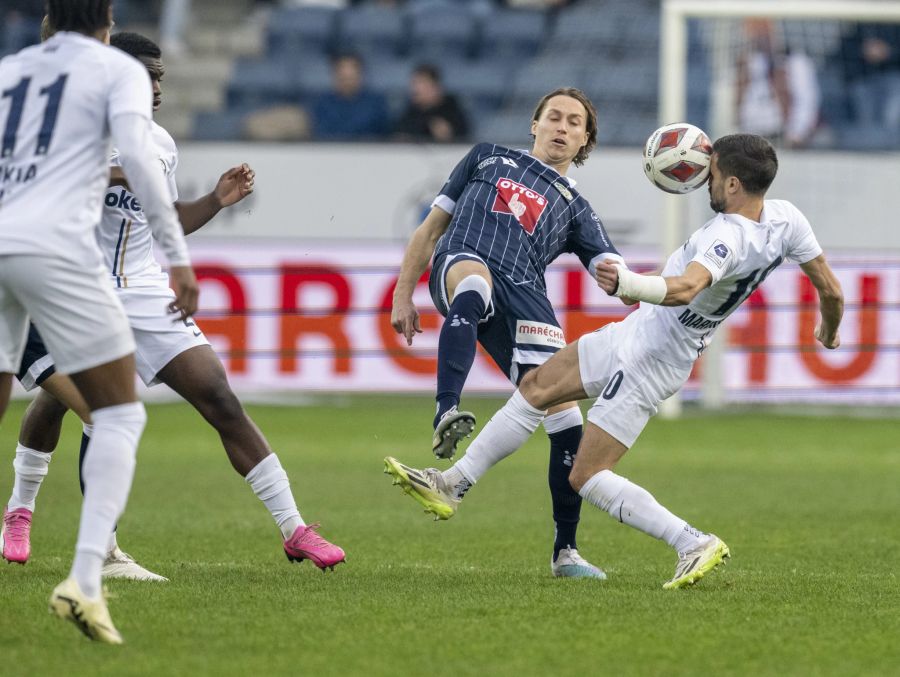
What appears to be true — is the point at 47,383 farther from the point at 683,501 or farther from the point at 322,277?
the point at 322,277

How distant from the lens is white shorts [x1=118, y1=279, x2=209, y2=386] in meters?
5.89

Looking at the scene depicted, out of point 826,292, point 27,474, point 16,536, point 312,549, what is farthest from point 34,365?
point 826,292

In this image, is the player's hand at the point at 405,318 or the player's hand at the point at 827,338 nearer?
the player's hand at the point at 827,338

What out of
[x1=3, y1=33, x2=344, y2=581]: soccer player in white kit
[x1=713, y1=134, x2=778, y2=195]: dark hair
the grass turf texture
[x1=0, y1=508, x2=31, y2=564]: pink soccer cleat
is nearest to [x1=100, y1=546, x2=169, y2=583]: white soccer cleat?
[x1=3, y1=33, x2=344, y2=581]: soccer player in white kit

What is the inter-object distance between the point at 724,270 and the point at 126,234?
241 centimetres

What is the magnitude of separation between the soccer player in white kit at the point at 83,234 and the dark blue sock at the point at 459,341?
1.72 m

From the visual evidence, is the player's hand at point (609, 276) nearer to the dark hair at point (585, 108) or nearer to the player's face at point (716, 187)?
the player's face at point (716, 187)

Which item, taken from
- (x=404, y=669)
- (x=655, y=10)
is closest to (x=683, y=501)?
(x=404, y=669)

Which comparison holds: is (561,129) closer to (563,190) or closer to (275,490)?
(563,190)

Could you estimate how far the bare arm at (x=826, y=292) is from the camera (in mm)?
6137

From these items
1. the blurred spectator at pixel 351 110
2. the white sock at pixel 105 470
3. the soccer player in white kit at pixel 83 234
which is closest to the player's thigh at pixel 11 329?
the soccer player in white kit at pixel 83 234

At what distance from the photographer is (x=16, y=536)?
21.2ft

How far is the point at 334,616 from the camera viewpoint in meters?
5.16

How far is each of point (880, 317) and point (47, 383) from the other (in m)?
10.8
